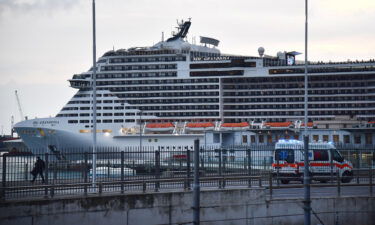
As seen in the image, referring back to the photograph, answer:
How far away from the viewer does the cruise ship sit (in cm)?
8956

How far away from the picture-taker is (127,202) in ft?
79.8

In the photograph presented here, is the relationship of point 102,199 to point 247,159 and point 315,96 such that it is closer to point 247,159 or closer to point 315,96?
point 247,159

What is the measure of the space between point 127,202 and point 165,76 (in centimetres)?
7223

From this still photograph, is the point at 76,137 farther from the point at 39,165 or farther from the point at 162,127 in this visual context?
the point at 39,165

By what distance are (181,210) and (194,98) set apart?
68.9 meters

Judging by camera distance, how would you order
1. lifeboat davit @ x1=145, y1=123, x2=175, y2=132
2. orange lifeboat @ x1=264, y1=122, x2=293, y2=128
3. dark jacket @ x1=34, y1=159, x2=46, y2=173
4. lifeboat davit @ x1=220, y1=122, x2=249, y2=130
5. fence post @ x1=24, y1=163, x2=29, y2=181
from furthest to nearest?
lifeboat davit @ x1=145, y1=123, x2=175, y2=132
lifeboat davit @ x1=220, y1=122, x2=249, y2=130
orange lifeboat @ x1=264, y1=122, x2=293, y2=128
dark jacket @ x1=34, y1=159, x2=46, y2=173
fence post @ x1=24, y1=163, x2=29, y2=181

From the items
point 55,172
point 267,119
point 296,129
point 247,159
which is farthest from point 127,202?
point 267,119

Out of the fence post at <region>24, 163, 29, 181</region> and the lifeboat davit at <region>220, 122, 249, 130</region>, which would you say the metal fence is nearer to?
the fence post at <region>24, 163, 29, 181</region>

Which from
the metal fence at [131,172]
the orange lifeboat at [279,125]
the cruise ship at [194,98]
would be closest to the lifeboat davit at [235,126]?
the cruise ship at [194,98]

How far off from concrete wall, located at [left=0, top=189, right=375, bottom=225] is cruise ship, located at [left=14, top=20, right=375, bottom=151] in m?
58.9

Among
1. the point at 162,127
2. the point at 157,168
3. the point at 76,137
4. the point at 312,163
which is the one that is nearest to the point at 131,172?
the point at 157,168

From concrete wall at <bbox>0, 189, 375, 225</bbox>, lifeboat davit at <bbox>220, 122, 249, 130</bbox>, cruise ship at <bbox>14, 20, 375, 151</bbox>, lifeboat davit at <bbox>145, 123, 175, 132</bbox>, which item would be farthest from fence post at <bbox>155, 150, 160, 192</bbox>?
lifeboat davit at <bbox>145, 123, 175, 132</bbox>

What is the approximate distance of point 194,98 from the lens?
93.6 metres

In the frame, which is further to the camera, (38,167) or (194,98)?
(194,98)
